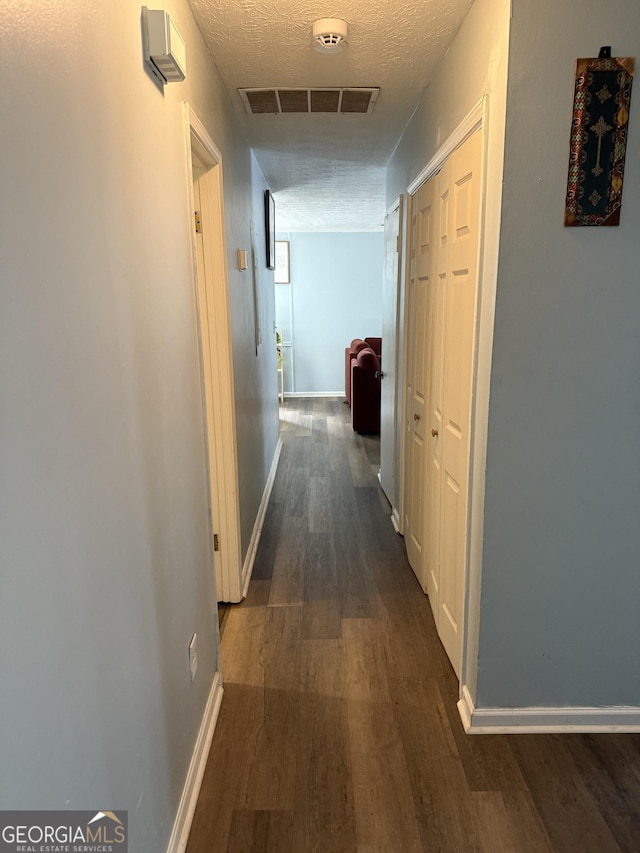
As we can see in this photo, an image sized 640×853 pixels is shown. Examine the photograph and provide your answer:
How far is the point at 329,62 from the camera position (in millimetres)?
2191

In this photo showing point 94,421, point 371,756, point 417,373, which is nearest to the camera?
point 94,421

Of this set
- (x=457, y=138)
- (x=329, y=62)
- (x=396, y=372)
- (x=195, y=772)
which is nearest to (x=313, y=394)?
(x=396, y=372)

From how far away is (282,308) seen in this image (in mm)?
7965

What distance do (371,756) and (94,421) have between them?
152cm

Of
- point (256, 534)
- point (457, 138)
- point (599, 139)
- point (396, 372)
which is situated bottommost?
point (256, 534)

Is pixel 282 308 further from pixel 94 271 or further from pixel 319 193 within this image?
pixel 94 271

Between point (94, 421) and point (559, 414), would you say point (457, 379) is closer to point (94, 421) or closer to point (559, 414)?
point (559, 414)

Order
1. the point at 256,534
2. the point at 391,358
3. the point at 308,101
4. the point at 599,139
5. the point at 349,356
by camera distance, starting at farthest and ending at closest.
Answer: the point at 349,356
the point at 391,358
the point at 256,534
the point at 308,101
the point at 599,139

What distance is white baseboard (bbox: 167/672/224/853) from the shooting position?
150cm

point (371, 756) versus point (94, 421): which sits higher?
point (94, 421)

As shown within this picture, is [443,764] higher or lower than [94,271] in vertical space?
lower

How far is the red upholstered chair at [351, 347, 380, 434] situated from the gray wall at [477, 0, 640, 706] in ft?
13.7

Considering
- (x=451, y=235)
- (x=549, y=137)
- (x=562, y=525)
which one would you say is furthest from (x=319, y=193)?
(x=562, y=525)

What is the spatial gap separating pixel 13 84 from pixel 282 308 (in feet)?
24.1
